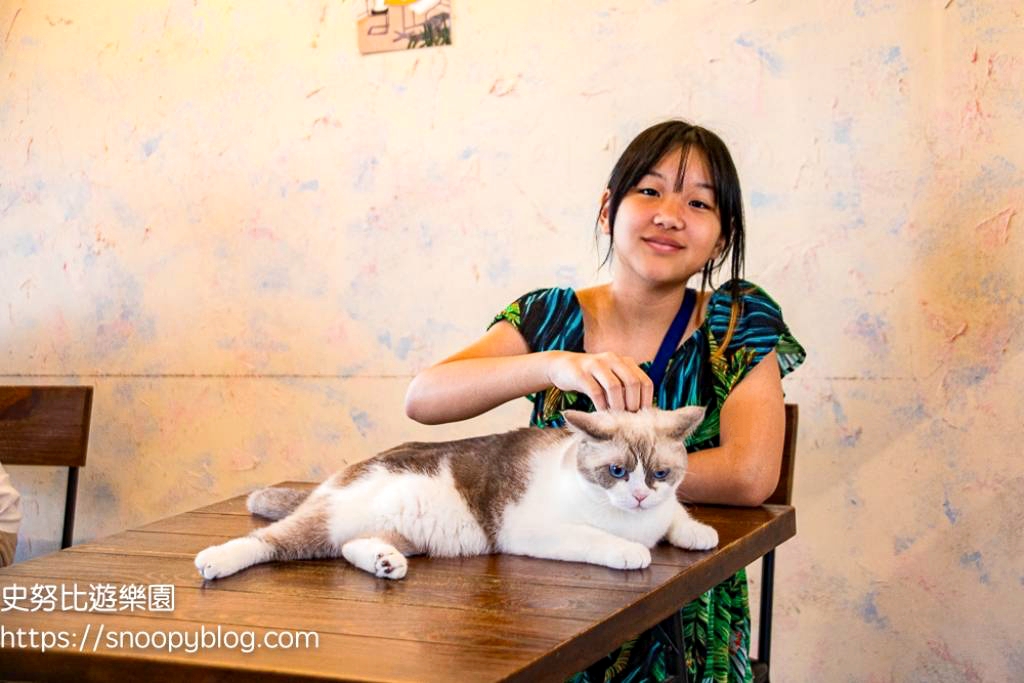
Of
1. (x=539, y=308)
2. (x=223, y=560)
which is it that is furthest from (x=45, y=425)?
(x=223, y=560)

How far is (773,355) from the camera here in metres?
1.62

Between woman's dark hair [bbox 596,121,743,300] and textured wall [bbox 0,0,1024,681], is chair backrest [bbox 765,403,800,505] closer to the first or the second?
woman's dark hair [bbox 596,121,743,300]

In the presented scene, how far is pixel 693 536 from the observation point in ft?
3.97

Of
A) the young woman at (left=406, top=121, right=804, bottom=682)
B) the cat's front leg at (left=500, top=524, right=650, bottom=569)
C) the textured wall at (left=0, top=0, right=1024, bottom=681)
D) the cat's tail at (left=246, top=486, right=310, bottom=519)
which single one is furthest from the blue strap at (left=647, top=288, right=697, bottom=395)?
the textured wall at (left=0, top=0, right=1024, bottom=681)

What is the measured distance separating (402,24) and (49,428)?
131 centimetres

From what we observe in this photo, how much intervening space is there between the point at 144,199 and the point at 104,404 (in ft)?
2.02

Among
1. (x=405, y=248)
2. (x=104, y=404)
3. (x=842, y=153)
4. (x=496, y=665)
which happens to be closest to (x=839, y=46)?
(x=842, y=153)

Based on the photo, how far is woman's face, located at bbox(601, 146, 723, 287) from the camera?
1.58m

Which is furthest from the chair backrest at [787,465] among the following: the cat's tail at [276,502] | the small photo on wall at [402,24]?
the small photo on wall at [402,24]

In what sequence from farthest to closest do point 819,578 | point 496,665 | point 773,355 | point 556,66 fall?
1. point 556,66
2. point 819,578
3. point 773,355
4. point 496,665

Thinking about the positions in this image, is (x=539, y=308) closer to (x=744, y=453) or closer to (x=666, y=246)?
(x=666, y=246)

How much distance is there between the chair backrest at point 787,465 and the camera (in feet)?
5.68

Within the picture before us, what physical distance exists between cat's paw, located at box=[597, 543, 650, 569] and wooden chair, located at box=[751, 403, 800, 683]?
635 mm

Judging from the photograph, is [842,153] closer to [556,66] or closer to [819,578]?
[556,66]
